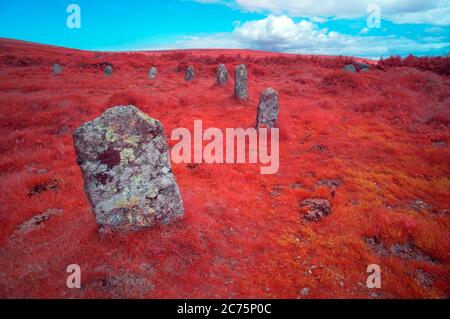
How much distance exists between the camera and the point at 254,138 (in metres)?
13.9

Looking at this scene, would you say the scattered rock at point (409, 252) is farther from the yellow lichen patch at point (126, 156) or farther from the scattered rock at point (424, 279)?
the yellow lichen patch at point (126, 156)

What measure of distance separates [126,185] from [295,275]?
421cm

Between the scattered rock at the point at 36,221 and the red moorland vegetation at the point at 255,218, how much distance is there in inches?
1.3

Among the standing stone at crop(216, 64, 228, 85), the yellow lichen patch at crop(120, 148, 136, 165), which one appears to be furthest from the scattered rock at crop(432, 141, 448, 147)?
the standing stone at crop(216, 64, 228, 85)

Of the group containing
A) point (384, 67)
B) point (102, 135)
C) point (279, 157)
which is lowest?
point (279, 157)

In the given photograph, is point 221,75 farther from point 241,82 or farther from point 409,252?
point 409,252

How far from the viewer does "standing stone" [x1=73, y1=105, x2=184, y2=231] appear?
529 cm

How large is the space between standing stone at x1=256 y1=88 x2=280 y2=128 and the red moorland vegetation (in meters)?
0.91

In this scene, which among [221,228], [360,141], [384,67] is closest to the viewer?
[221,228]

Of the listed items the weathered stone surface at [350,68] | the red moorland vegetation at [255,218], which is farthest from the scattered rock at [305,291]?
the weathered stone surface at [350,68]

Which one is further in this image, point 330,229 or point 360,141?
point 360,141

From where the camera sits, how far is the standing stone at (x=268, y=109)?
47.9 feet
